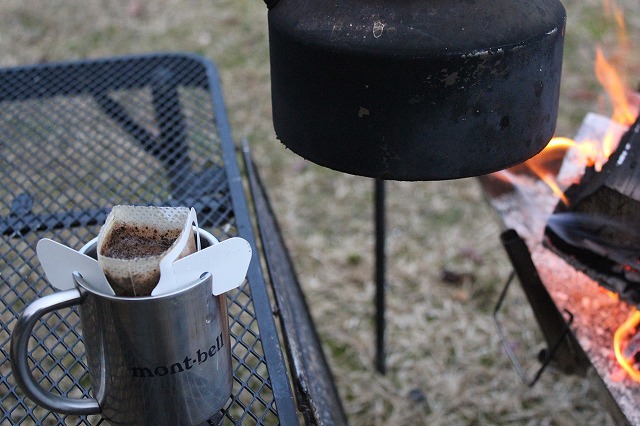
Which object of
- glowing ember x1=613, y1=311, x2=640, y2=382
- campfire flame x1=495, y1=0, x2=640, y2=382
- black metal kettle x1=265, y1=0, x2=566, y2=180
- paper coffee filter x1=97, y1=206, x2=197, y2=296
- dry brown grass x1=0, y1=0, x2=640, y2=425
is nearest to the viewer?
paper coffee filter x1=97, y1=206, x2=197, y2=296

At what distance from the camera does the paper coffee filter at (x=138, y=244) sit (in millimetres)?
768

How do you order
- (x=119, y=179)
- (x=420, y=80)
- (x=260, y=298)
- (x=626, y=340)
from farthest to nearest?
(x=119, y=179), (x=626, y=340), (x=260, y=298), (x=420, y=80)

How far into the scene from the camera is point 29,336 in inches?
31.3

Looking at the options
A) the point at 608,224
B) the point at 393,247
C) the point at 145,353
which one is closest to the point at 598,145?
the point at 608,224

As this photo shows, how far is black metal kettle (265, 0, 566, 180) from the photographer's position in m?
0.89

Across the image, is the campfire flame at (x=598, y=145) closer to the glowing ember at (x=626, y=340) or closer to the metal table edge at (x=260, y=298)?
the glowing ember at (x=626, y=340)

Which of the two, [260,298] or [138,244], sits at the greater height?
[138,244]

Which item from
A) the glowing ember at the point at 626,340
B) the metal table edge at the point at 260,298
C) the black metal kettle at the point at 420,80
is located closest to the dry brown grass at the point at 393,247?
the glowing ember at the point at 626,340

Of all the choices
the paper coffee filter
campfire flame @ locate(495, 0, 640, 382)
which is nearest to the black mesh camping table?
the paper coffee filter

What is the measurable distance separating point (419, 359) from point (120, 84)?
3.96 feet

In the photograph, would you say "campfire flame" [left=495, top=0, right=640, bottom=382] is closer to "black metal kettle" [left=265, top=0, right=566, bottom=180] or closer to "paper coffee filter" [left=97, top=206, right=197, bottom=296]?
"black metal kettle" [left=265, top=0, right=566, bottom=180]

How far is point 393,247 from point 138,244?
5.86ft

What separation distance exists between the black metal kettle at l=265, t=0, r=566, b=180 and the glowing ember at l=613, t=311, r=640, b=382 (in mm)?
548

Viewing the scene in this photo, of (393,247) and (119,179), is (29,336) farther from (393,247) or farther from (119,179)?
(393,247)
